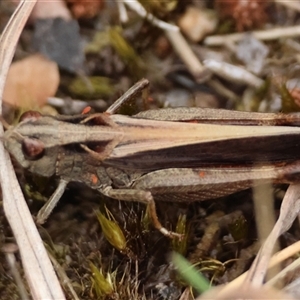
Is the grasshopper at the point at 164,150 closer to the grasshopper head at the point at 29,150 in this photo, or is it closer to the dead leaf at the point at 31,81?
the grasshopper head at the point at 29,150

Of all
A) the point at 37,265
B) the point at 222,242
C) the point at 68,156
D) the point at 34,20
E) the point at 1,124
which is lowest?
the point at 222,242

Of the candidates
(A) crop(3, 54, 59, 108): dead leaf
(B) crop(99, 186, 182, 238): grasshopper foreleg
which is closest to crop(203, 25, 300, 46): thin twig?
(A) crop(3, 54, 59, 108): dead leaf

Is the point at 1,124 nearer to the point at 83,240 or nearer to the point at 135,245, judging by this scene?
the point at 83,240

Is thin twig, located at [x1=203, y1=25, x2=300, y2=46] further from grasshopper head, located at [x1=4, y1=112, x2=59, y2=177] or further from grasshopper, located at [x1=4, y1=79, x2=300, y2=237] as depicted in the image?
grasshopper head, located at [x1=4, y1=112, x2=59, y2=177]

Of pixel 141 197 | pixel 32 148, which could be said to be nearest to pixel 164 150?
pixel 141 197

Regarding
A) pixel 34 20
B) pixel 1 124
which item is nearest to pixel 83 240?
pixel 1 124

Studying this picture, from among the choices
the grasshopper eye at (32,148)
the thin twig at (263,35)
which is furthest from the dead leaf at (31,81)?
the thin twig at (263,35)

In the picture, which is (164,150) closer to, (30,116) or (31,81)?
(30,116)
